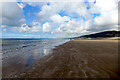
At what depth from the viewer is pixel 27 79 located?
18.7 feet

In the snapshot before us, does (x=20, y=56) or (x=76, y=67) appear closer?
(x=76, y=67)

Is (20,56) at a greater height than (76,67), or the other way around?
(76,67)

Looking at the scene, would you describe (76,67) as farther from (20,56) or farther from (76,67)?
(20,56)

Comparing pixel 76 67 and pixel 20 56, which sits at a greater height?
pixel 76 67

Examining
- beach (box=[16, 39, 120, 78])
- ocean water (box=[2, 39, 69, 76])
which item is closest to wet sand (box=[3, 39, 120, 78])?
beach (box=[16, 39, 120, 78])

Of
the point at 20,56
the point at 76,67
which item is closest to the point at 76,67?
the point at 76,67

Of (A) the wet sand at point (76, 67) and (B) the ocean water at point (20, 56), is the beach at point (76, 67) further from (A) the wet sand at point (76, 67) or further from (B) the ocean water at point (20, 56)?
(B) the ocean water at point (20, 56)

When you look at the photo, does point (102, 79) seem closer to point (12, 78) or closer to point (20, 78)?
point (20, 78)

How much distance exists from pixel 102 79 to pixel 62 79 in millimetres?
2893

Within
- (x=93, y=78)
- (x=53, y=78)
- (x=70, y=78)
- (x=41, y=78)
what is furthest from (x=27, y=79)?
(x=93, y=78)

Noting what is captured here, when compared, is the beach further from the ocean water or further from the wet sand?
the ocean water

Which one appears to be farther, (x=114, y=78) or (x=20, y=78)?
(x=20, y=78)

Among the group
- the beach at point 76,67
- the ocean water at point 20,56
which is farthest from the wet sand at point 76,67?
the ocean water at point 20,56

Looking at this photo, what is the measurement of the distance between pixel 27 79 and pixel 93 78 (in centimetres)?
493
